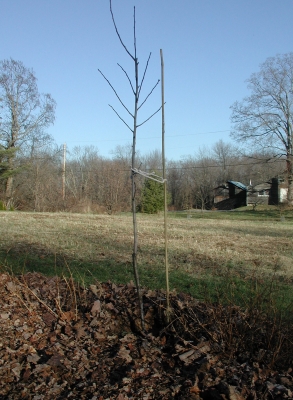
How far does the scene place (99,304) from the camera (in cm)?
297

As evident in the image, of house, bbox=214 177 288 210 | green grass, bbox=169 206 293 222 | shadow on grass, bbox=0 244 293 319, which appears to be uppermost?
house, bbox=214 177 288 210

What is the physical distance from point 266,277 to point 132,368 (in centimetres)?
425

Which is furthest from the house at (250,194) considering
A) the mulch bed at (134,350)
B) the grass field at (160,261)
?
the mulch bed at (134,350)

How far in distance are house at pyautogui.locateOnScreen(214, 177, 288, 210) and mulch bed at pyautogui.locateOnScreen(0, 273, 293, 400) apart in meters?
43.2

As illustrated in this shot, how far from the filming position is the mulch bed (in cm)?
202

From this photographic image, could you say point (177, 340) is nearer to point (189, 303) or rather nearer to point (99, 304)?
point (189, 303)

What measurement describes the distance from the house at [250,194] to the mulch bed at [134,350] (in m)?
43.2

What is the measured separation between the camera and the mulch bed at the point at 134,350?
6.63 feet

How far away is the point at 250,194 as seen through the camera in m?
50.2

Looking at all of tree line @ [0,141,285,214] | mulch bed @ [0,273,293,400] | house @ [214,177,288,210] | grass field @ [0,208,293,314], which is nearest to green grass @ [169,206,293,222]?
tree line @ [0,141,285,214]

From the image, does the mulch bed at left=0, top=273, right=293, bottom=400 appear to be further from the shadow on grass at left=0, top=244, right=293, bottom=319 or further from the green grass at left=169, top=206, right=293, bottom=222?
the green grass at left=169, top=206, right=293, bottom=222

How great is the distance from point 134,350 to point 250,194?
49.7 meters

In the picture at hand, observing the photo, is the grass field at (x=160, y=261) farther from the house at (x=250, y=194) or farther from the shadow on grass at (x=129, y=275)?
the house at (x=250, y=194)

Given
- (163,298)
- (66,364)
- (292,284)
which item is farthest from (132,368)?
(292,284)
